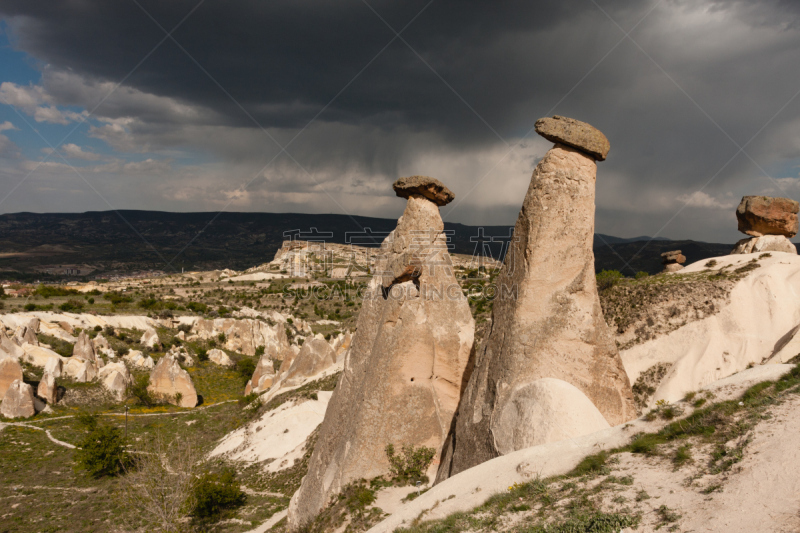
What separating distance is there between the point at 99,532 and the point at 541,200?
1990 cm

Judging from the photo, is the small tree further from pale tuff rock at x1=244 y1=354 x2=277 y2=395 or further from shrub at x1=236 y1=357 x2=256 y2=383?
shrub at x1=236 y1=357 x2=256 y2=383

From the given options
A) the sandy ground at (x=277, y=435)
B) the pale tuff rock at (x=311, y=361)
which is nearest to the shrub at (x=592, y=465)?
the sandy ground at (x=277, y=435)

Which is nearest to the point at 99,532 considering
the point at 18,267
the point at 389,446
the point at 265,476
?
the point at 265,476

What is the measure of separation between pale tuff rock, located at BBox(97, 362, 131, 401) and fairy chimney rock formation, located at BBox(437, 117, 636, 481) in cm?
3644

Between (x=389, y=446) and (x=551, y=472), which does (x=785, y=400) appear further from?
(x=389, y=446)

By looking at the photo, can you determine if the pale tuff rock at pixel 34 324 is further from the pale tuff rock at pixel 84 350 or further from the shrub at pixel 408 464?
the shrub at pixel 408 464

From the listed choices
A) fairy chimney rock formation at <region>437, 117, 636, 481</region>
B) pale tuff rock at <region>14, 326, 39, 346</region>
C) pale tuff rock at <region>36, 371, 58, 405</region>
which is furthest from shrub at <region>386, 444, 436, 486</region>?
Answer: pale tuff rock at <region>14, 326, 39, 346</region>

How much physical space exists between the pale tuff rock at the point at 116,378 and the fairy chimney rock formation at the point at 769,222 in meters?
46.3

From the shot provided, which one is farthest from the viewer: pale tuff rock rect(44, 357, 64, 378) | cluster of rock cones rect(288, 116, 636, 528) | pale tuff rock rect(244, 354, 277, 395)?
pale tuff rock rect(44, 357, 64, 378)

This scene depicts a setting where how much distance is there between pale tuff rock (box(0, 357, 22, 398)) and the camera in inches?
1282

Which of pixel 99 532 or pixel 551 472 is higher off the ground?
pixel 551 472

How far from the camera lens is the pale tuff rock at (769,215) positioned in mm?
26516

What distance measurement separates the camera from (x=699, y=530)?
173 inches

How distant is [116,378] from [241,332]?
62.5 feet
